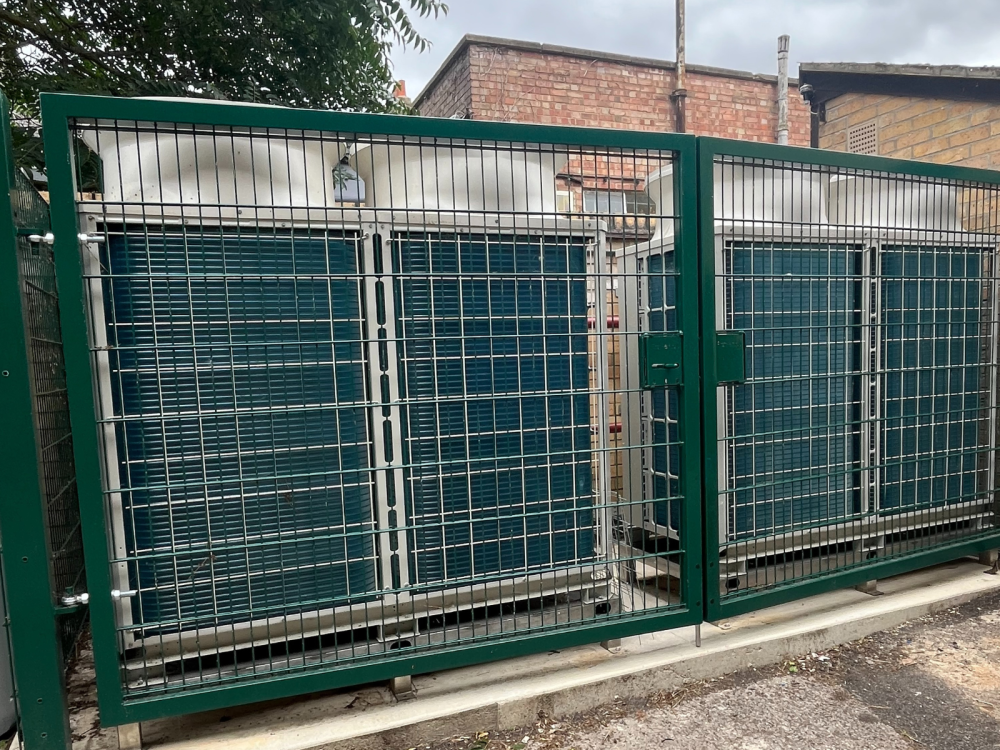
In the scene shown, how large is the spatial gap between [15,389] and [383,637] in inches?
61.1

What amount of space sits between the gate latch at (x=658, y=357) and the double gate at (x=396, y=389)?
10 mm

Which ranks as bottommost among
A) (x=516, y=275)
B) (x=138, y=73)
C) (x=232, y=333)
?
(x=232, y=333)

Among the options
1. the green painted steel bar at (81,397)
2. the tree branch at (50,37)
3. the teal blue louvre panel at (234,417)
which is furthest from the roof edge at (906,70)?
the tree branch at (50,37)

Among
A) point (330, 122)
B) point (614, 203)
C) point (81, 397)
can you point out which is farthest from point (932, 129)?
point (81, 397)

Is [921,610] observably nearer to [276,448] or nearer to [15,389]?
[276,448]

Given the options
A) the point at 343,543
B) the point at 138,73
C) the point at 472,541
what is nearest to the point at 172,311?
the point at 343,543

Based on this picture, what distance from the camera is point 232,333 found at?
225 cm

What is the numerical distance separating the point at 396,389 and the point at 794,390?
2.07 metres

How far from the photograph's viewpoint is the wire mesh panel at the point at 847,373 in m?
3.05

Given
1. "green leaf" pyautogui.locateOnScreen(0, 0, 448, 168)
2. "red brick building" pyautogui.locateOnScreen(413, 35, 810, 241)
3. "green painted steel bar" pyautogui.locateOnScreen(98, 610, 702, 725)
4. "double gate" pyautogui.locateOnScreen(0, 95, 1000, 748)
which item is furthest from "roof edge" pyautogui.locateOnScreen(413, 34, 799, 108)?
"green painted steel bar" pyautogui.locateOnScreen(98, 610, 702, 725)

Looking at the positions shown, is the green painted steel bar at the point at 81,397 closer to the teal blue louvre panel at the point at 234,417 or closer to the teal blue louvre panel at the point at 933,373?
the teal blue louvre panel at the point at 234,417

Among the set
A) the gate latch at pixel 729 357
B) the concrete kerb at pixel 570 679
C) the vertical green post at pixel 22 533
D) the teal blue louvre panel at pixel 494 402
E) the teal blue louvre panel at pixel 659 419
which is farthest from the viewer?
the teal blue louvre panel at pixel 659 419

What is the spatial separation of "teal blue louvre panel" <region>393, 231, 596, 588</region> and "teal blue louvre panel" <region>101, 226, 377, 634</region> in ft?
0.85

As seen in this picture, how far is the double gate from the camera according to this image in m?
2.11
